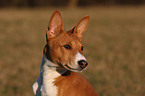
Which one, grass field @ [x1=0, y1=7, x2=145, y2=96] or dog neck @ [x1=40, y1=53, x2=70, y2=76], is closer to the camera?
dog neck @ [x1=40, y1=53, x2=70, y2=76]

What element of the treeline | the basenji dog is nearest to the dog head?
the basenji dog

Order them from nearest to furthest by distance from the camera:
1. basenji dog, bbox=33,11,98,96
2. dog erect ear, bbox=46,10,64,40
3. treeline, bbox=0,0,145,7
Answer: basenji dog, bbox=33,11,98,96
dog erect ear, bbox=46,10,64,40
treeline, bbox=0,0,145,7

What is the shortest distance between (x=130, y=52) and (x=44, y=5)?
37518 mm

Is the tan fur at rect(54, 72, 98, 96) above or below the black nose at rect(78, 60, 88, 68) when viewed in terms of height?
below

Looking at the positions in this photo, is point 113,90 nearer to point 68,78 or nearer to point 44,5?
point 68,78

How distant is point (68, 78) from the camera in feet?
12.2

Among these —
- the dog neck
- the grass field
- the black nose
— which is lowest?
the grass field

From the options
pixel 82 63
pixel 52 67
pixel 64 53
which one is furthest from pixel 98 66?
pixel 82 63

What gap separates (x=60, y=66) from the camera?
11.8ft

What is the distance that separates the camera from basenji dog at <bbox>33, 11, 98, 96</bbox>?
3537 millimetres

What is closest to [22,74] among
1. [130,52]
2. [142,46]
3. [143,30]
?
[130,52]

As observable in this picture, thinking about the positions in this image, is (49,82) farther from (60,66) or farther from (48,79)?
(60,66)

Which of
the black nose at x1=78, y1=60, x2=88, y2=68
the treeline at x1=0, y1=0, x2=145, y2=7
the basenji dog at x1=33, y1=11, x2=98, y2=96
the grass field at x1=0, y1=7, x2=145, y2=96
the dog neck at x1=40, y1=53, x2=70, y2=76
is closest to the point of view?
the black nose at x1=78, y1=60, x2=88, y2=68

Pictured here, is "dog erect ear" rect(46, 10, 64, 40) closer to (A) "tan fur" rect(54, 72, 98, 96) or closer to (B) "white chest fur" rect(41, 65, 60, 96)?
(B) "white chest fur" rect(41, 65, 60, 96)
